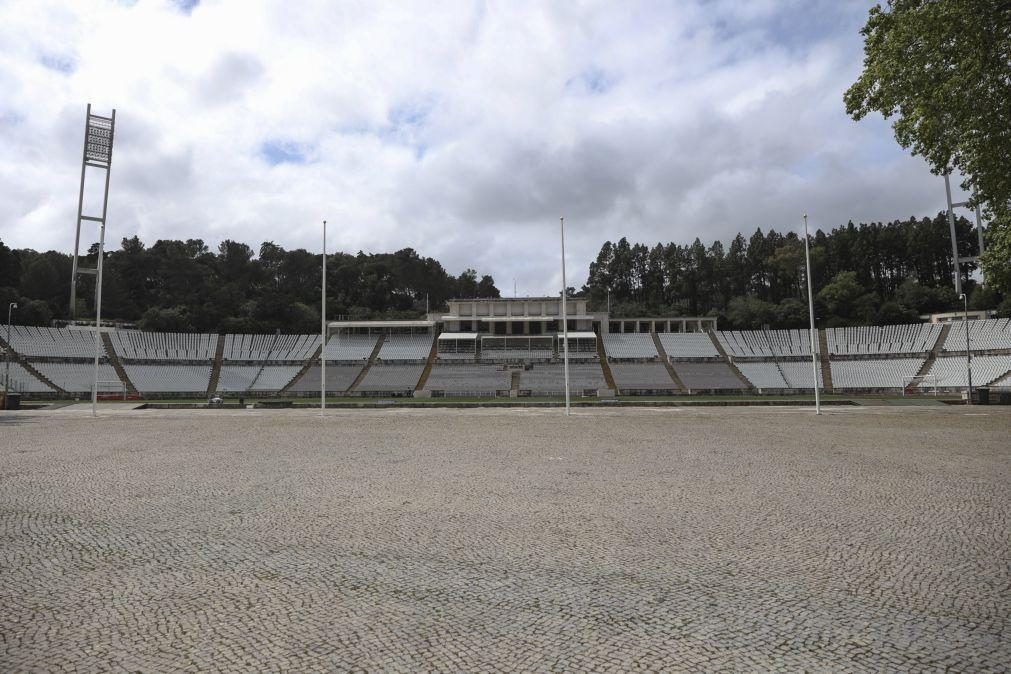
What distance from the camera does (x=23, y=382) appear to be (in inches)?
1716

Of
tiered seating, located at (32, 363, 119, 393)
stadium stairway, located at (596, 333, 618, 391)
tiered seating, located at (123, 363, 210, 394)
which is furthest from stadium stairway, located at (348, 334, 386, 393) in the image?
stadium stairway, located at (596, 333, 618, 391)

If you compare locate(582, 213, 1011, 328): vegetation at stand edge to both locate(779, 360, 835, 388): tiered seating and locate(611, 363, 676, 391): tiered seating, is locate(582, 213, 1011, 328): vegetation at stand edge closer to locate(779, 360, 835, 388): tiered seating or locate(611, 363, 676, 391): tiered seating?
locate(779, 360, 835, 388): tiered seating

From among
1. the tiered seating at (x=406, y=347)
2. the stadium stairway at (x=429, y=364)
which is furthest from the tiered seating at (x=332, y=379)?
the stadium stairway at (x=429, y=364)

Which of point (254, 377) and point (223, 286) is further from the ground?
point (223, 286)

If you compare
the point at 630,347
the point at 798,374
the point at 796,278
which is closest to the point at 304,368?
the point at 630,347

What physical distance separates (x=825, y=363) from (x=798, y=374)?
4.45 meters

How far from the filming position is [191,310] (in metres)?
72.9

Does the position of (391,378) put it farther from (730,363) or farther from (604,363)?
(730,363)

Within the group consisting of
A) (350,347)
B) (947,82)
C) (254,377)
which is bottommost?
(254,377)

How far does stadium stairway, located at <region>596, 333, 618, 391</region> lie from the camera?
4912cm

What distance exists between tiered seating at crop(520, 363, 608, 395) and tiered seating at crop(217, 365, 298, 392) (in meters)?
21.5

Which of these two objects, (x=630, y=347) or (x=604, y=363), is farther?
(x=630, y=347)

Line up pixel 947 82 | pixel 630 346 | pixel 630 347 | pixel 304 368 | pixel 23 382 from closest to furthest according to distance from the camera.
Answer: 1. pixel 947 82
2. pixel 23 382
3. pixel 304 368
4. pixel 630 347
5. pixel 630 346

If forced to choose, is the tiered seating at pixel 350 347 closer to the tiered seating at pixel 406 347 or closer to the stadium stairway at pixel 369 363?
the stadium stairway at pixel 369 363
